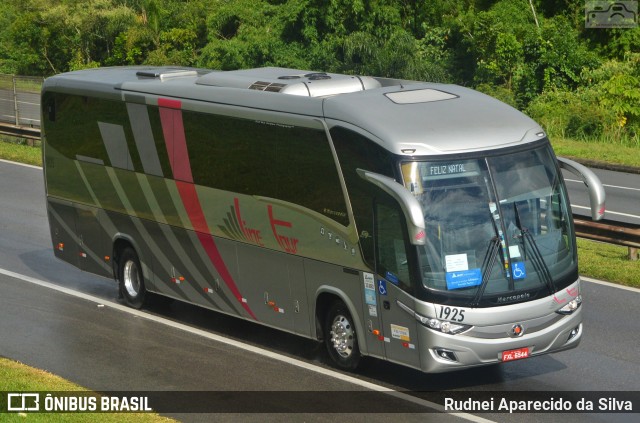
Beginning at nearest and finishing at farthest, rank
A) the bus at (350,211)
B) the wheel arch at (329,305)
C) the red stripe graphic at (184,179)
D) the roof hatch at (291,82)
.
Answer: the bus at (350,211)
the wheel arch at (329,305)
the roof hatch at (291,82)
the red stripe graphic at (184,179)

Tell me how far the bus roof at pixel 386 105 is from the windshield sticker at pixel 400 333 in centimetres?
189

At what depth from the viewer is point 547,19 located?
148ft

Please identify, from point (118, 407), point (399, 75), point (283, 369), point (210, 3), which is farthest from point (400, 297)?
point (210, 3)

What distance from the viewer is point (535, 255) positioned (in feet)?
39.3

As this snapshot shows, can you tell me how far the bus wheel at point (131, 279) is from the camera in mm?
16859

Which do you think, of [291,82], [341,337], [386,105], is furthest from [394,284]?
[291,82]

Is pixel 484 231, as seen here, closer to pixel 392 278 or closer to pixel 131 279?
pixel 392 278

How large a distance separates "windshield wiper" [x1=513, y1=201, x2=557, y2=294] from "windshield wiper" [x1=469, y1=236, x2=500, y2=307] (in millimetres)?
355

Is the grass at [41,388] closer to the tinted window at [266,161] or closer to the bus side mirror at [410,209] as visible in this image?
the bus side mirror at [410,209]

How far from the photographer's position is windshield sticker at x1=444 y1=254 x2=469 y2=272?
11.6 m

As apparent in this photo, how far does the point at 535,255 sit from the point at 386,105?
7.86 feet

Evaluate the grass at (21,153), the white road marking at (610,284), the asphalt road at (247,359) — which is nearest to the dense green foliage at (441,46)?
the grass at (21,153)

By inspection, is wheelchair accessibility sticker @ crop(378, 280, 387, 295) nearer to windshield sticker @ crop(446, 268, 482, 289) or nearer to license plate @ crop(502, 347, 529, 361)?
windshield sticker @ crop(446, 268, 482, 289)

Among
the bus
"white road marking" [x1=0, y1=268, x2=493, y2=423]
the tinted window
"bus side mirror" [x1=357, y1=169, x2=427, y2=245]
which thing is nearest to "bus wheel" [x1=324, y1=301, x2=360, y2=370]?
the bus
